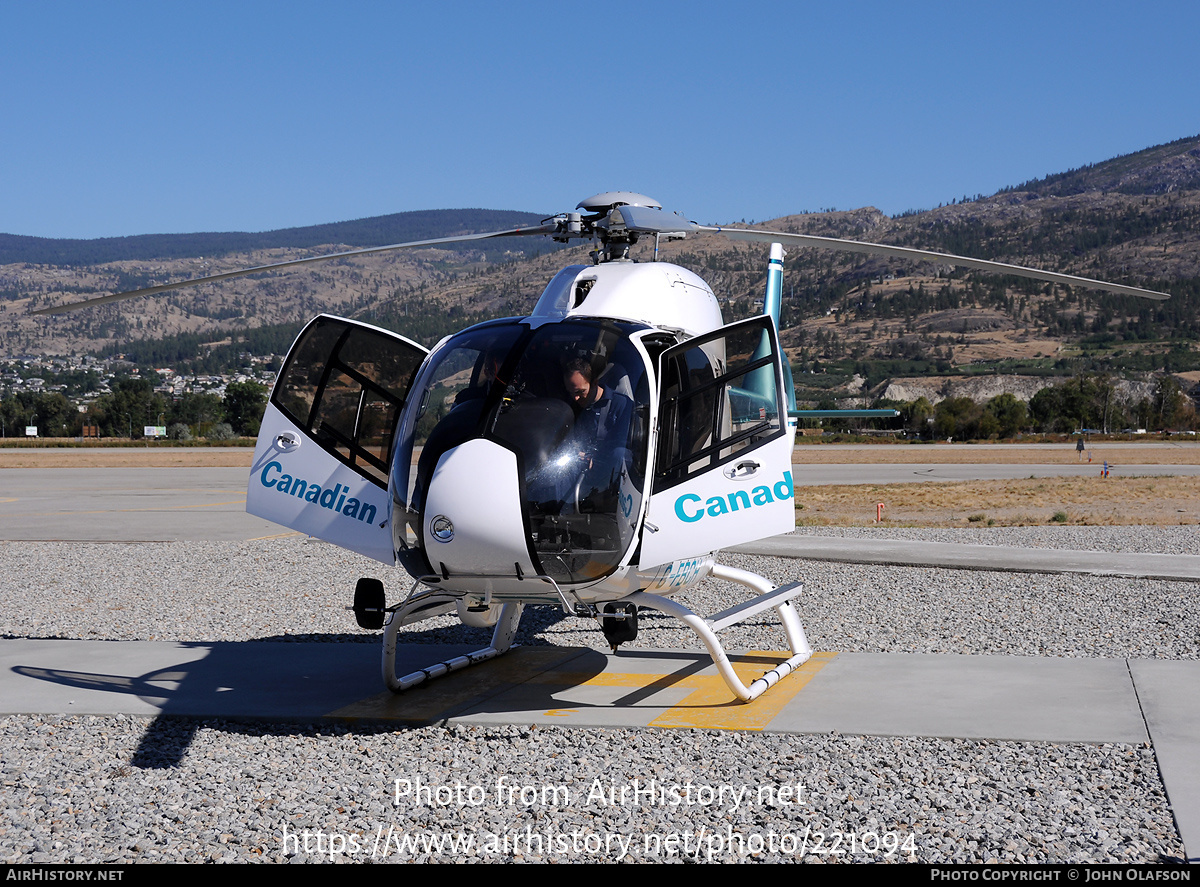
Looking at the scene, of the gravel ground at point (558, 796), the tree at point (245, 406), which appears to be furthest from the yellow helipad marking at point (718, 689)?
the tree at point (245, 406)

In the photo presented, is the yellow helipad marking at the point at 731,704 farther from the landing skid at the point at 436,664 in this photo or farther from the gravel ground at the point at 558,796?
the landing skid at the point at 436,664

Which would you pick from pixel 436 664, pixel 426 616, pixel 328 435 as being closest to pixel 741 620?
pixel 426 616

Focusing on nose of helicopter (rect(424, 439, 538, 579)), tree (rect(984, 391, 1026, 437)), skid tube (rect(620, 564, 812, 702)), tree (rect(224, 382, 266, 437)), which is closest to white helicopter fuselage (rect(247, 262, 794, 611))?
nose of helicopter (rect(424, 439, 538, 579))

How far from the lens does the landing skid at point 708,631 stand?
21.5ft

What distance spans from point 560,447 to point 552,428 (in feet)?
0.39

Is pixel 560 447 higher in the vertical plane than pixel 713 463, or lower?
Answer: higher

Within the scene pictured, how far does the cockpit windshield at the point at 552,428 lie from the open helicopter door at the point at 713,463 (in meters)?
0.25

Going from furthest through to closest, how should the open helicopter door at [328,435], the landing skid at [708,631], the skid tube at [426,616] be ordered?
the open helicopter door at [328,435], the landing skid at [708,631], the skid tube at [426,616]

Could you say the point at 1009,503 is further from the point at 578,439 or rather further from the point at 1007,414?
the point at 1007,414

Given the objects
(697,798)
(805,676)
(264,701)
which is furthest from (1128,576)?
(264,701)

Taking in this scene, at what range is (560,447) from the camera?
5.83 metres

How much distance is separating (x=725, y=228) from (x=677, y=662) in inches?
→ 137

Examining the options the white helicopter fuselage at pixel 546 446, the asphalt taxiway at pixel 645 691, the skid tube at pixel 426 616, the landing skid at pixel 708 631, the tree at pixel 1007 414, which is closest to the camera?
the white helicopter fuselage at pixel 546 446

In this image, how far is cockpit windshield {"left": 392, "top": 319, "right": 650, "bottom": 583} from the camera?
5.78 metres
